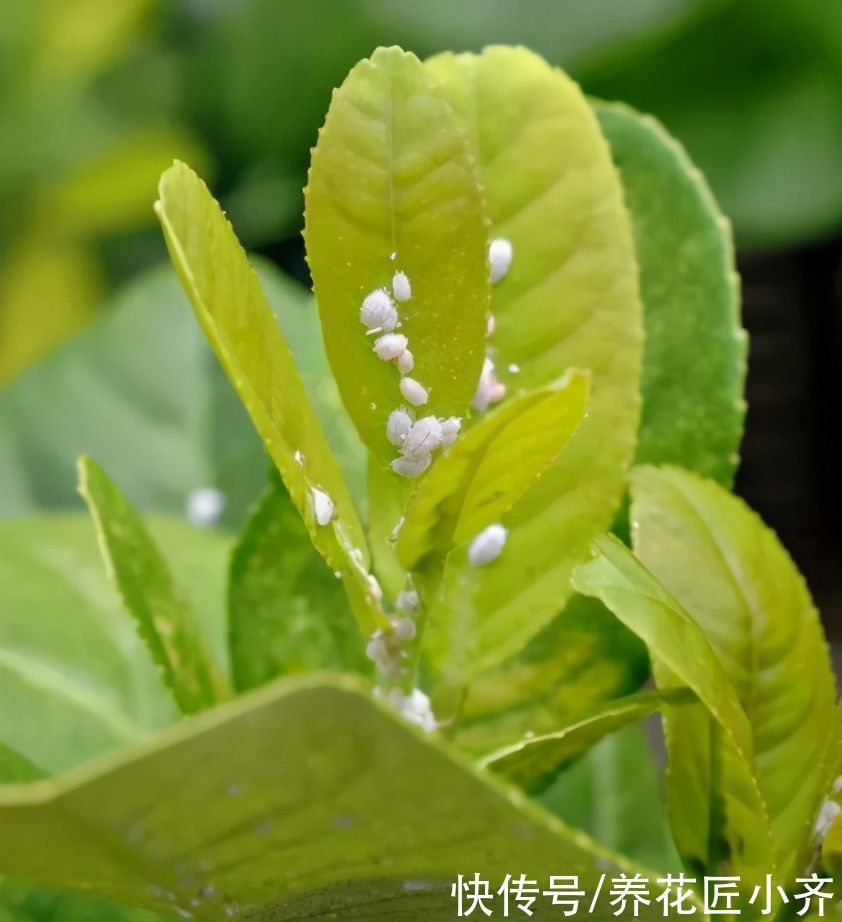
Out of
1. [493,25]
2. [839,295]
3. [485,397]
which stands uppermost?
[493,25]

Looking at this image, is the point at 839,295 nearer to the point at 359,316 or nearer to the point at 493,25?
the point at 493,25

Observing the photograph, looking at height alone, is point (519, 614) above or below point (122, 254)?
below

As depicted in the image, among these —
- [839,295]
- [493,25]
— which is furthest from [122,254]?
[839,295]

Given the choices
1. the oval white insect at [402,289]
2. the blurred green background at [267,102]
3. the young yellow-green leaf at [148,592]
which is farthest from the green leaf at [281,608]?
the blurred green background at [267,102]

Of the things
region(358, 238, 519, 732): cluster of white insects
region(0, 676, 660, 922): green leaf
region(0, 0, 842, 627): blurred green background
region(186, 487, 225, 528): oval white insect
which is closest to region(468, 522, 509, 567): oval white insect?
region(358, 238, 519, 732): cluster of white insects

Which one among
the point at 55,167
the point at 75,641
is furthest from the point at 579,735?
the point at 55,167

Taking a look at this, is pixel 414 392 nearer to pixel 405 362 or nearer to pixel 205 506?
pixel 405 362

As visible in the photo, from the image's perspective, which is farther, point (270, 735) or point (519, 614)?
point (519, 614)

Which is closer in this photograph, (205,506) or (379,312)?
(379,312)
